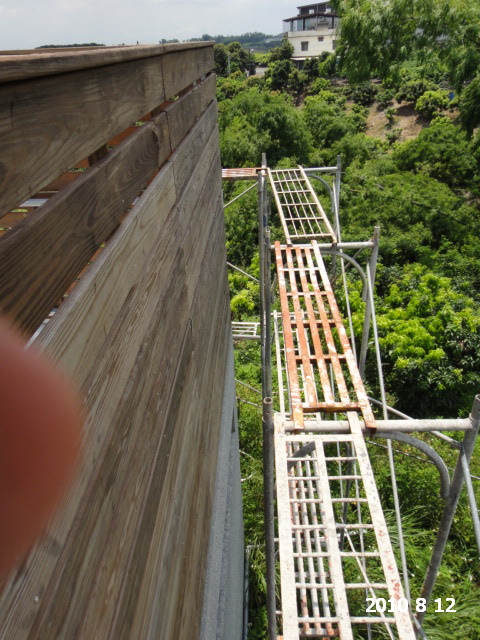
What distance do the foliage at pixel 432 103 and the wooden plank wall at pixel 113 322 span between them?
2457cm

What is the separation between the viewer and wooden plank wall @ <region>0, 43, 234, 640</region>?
602 mm

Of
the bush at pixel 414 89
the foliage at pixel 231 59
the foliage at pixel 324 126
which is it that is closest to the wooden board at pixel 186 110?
the foliage at pixel 324 126

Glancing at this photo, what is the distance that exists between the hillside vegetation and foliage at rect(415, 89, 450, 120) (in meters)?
6.66

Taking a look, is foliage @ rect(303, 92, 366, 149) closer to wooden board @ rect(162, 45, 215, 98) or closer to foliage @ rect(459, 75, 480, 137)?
foliage @ rect(459, 75, 480, 137)

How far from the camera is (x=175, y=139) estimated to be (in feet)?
5.61

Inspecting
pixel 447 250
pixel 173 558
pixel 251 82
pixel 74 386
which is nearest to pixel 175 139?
pixel 74 386

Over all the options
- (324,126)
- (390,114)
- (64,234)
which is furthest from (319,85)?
(64,234)

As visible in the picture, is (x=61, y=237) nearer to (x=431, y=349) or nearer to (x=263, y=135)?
(x=431, y=349)

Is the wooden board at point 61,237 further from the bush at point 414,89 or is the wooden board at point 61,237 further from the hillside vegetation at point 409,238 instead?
the bush at point 414,89

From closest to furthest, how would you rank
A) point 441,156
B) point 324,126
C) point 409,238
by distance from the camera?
point 409,238 → point 441,156 → point 324,126

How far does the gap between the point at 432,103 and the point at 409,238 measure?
15619 millimetres

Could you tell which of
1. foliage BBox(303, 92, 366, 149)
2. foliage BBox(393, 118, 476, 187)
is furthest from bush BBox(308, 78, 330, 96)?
foliage BBox(393, 118, 476, 187)

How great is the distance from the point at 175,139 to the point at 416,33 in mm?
11084

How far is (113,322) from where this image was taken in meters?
0.92
